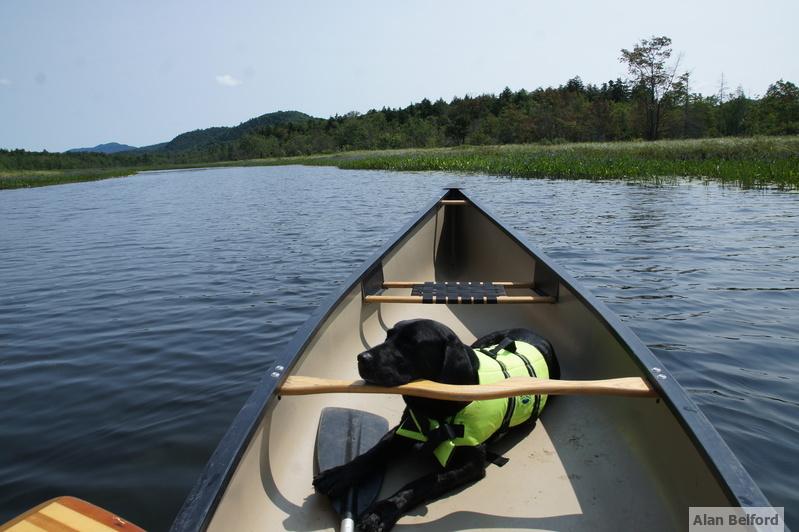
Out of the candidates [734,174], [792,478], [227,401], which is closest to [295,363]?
[227,401]

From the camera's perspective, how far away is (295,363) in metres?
2.50

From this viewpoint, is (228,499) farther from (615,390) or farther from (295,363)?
(615,390)

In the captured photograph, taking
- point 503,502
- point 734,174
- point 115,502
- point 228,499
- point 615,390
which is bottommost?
point 115,502

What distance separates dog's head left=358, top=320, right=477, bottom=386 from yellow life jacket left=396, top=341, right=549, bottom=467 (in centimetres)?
13

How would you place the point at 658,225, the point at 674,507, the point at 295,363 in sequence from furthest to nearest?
the point at 658,225 < the point at 295,363 < the point at 674,507

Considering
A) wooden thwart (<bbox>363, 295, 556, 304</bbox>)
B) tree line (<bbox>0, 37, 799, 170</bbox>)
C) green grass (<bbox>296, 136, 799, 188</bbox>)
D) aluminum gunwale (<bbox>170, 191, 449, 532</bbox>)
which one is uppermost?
tree line (<bbox>0, 37, 799, 170</bbox>)

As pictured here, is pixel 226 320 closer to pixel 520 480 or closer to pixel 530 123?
pixel 520 480

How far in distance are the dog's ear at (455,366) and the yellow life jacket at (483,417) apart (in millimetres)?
71

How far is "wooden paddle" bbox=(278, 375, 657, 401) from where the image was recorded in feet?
6.60

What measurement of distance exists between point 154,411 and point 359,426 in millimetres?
1917

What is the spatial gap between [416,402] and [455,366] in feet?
0.75

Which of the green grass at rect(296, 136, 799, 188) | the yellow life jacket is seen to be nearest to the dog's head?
the yellow life jacket

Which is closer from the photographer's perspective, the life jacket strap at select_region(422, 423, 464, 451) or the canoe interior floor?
the canoe interior floor

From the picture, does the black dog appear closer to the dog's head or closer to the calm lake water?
the dog's head
